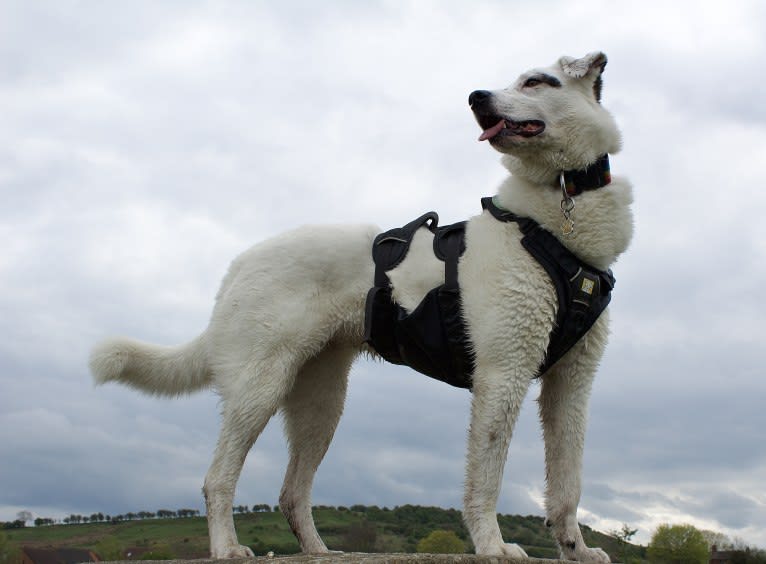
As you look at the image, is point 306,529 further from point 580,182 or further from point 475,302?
point 580,182

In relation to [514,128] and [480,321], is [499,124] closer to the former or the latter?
[514,128]

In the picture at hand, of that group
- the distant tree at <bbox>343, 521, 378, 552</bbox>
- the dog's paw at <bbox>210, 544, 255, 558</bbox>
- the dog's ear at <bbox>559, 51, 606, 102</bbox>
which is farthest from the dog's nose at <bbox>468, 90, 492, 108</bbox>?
the distant tree at <bbox>343, 521, 378, 552</bbox>

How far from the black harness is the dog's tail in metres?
1.62

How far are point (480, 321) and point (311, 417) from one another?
206 centimetres

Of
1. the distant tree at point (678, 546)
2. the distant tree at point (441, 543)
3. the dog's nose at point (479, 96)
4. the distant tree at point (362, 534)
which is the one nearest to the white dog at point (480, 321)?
the dog's nose at point (479, 96)

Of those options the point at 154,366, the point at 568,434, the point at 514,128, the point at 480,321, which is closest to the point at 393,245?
the point at 480,321

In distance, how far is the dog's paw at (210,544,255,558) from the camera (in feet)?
19.6

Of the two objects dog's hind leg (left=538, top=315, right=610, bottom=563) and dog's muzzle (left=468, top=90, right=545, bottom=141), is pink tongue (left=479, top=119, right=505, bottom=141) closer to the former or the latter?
dog's muzzle (left=468, top=90, right=545, bottom=141)

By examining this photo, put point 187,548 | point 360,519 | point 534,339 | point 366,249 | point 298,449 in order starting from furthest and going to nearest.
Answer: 1. point 187,548
2. point 360,519
3. point 298,449
4. point 366,249
5. point 534,339

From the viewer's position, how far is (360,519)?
88.0ft

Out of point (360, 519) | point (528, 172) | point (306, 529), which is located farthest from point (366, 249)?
point (360, 519)

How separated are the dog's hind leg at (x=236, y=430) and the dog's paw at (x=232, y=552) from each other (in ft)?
0.38

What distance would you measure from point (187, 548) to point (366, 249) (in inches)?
993

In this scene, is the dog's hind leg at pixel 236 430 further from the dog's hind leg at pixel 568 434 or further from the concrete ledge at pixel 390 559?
the dog's hind leg at pixel 568 434
